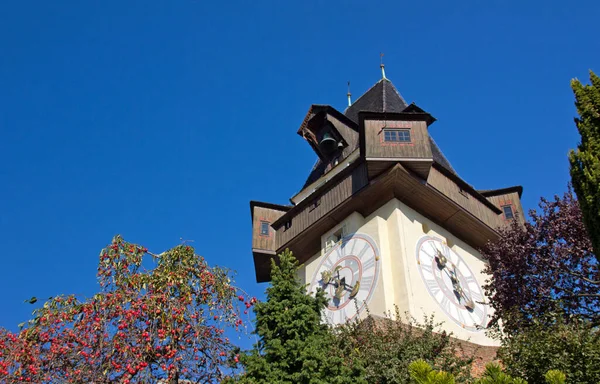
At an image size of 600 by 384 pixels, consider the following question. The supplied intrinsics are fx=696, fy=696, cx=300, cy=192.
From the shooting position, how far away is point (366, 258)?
693 inches

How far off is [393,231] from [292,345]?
7.82m

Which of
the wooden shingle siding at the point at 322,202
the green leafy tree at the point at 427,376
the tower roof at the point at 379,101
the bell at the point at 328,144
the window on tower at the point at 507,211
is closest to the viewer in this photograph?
the green leafy tree at the point at 427,376

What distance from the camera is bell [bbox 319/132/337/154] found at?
2147 cm

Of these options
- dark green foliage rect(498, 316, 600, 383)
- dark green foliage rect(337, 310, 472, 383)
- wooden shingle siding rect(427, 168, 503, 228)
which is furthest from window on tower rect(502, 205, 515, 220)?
dark green foliage rect(498, 316, 600, 383)

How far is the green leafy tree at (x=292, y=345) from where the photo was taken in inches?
403

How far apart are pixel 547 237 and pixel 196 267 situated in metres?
7.85

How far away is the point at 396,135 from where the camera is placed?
1805 centimetres

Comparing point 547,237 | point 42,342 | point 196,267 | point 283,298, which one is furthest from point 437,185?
point 42,342

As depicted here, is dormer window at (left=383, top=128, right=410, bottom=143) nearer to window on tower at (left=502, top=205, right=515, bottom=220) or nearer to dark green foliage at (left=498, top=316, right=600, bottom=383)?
window on tower at (left=502, top=205, right=515, bottom=220)

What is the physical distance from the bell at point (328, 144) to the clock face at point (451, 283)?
4.73m

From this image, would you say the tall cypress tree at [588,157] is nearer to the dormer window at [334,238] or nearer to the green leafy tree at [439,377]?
the green leafy tree at [439,377]

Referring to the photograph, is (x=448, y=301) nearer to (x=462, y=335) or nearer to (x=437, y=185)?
(x=462, y=335)

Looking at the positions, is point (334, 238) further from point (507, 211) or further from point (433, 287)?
point (507, 211)

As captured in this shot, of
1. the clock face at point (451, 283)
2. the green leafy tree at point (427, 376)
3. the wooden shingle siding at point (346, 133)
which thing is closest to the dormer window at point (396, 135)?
the wooden shingle siding at point (346, 133)
